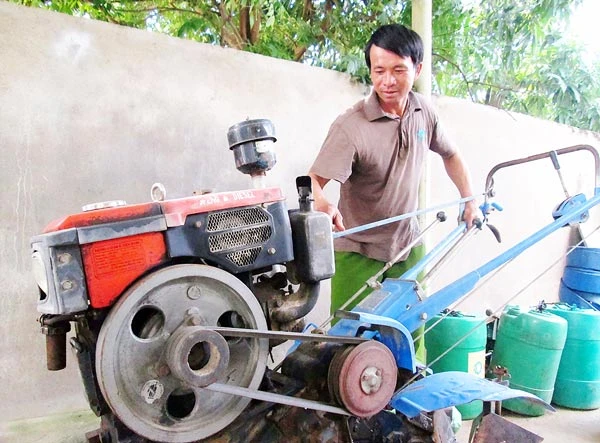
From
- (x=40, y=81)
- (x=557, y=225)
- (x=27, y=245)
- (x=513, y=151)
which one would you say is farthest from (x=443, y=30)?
(x=27, y=245)

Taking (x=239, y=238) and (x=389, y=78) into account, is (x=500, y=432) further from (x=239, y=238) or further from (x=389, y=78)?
(x=389, y=78)

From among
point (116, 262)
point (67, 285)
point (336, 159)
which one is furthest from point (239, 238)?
point (336, 159)

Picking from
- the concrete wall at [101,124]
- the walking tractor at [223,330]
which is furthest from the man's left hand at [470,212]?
the concrete wall at [101,124]

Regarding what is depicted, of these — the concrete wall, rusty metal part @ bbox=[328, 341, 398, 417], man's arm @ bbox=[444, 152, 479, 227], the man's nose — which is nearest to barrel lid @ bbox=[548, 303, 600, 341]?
man's arm @ bbox=[444, 152, 479, 227]

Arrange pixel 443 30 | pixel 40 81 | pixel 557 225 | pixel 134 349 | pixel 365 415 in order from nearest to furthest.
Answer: pixel 134 349 < pixel 365 415 < pixel 557 225 < pixel 40 81 < pixel 443 30

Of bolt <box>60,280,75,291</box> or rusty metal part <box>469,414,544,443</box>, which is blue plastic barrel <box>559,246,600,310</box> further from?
bolt <box>60,280,75,291</box>

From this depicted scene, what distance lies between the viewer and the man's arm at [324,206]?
64.8 inches

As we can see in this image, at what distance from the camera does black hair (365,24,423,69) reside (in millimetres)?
1866

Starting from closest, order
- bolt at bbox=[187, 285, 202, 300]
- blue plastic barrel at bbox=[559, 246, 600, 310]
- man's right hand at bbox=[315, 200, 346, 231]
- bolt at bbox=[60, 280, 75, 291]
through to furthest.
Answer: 1. bolt at bbox=[60, 280, 75, 291]
2. bolt at bbox=[187, 285, 202, 300]
3. man's right hand at bbox=[315, 200, 346, 231]
4. blue plastic barrel at bbox=[559, 246, 600, 310]

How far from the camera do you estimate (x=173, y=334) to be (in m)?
1.08

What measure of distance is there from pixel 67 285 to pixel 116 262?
11 centimetres

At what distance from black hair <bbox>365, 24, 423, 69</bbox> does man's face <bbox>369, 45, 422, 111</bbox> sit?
0.05 ft

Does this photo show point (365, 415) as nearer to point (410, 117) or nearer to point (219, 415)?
point (219, 415)

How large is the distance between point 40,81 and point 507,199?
3.39 m
